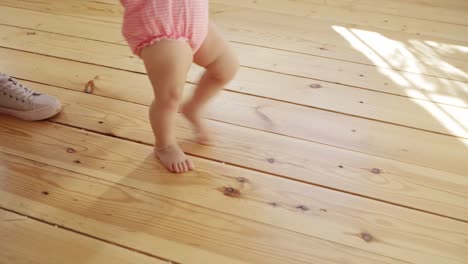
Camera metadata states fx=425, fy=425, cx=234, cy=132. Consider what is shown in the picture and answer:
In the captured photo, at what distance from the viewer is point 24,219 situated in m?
0.85

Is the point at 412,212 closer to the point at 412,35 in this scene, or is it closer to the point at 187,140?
the point at 187,140

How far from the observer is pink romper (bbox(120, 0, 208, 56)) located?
0.73m

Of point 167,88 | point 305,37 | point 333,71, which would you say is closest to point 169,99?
point 167,88

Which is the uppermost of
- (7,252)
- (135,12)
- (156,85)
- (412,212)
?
(135,12)

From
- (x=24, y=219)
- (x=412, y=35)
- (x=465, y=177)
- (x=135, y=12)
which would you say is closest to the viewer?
(x=135, y=12)

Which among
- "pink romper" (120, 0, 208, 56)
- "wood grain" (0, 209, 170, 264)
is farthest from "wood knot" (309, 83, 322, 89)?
"wood grain" (0, 209, 170, 264)

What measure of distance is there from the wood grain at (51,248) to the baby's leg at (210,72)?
1.17 feet

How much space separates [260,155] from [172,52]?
359 millimetres

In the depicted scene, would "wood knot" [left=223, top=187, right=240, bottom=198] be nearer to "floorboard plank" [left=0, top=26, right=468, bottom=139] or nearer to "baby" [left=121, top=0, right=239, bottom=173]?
"baby" [left=121, top=0, right=239, bottom=173]

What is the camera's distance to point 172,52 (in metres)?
0.77

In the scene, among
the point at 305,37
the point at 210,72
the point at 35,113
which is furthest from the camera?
the point at 305,37

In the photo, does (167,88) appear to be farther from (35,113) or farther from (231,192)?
(35,113)

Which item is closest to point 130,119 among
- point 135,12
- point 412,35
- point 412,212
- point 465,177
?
point 135,12

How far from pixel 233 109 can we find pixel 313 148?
0.25 metres
